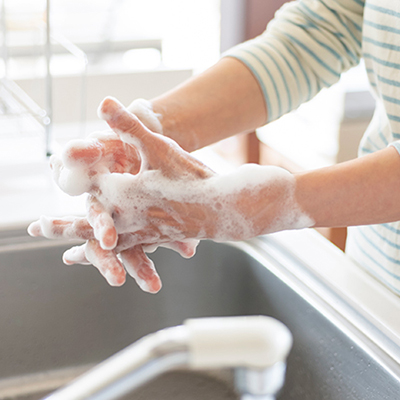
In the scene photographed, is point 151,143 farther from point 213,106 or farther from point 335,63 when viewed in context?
point 335,63

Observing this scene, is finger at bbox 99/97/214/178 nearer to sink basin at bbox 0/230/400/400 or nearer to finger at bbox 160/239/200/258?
finger at bbox 160/239/200/258

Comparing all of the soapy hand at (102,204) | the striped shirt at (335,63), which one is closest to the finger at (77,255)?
the soapy hand at (102,204)

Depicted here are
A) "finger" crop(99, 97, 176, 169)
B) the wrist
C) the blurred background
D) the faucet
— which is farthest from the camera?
the blurred background

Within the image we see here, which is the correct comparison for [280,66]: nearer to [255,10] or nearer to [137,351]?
[137,351]

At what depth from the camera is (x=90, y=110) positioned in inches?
68.6

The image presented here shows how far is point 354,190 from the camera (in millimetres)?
518

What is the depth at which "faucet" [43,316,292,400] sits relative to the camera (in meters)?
0.26

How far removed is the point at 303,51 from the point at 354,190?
296 millimetres

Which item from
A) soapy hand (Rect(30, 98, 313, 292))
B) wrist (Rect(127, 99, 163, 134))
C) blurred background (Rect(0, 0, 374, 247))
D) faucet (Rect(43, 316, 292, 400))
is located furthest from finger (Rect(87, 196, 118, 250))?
blurred background (Rect(0, 0, 374, 247))

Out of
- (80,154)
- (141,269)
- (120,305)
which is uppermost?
(80,154)

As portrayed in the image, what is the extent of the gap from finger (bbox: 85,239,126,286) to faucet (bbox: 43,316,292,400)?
0.25 m

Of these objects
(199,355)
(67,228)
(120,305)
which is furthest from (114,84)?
(199,355)

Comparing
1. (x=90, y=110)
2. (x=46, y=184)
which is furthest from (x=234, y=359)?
(x=90, y=110)

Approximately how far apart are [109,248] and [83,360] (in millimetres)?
335
